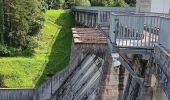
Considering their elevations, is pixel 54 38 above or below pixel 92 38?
below

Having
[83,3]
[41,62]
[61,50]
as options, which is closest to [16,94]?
[41,62]

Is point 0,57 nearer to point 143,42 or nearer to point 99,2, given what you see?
point 99,2

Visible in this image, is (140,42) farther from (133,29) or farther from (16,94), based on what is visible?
(16,94)

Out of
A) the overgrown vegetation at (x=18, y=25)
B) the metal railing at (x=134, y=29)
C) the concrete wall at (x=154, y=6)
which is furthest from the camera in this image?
the overgrown vegetation at (x=18, y=25)

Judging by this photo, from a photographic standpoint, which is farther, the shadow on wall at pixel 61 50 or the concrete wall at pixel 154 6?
the shadow on wall at pixel 61 50

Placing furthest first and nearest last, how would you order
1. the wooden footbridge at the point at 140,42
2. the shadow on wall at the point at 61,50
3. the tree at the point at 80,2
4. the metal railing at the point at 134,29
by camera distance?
1. the tree at the point at 80,2
2. the shadow on wall at the point at 61,50
3. the metal railing at the point at 134,29
4. the wooden footbridge at the point at 140,42

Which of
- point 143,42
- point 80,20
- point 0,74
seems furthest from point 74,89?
point 80,20

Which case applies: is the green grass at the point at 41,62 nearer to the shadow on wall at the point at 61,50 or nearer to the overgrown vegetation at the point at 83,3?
the shadow on wall at the point at 61,50

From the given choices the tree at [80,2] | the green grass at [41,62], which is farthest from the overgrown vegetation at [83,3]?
the green grass at [41,62]
